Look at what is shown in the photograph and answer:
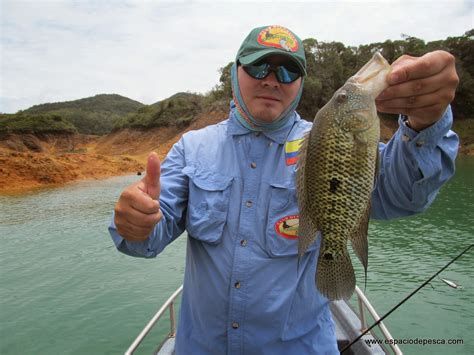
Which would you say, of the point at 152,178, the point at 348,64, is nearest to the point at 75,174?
the point at 152,178

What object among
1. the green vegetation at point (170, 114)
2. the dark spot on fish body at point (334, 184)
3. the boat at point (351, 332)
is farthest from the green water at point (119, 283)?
the green vegetation at point (170, 114)

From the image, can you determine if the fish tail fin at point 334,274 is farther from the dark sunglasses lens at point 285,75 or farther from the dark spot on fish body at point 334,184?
the dark sunglasses lens at point 285,75

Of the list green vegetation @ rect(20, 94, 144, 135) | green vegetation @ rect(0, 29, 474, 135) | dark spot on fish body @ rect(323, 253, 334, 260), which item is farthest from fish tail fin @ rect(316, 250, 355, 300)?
green vegetation @ rect(20, 94, 144, 135)

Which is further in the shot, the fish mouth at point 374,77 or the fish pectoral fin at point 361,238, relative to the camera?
the fish pectoral fin at point 361,238

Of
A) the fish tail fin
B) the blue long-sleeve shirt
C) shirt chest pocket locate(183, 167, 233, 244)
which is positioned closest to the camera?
the fish tail fin

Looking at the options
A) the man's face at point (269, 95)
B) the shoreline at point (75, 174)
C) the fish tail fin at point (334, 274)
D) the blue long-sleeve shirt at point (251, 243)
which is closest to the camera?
the fish tail fin at point (334, 274)

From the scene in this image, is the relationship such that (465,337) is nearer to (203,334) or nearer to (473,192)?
(203,334)

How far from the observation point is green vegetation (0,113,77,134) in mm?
40453

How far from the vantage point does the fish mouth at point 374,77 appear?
1.72 meters

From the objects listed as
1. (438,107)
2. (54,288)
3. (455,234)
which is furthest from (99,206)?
(438,107)

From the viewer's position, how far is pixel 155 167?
1.75 m

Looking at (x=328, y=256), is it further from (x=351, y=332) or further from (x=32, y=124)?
(x=32, y=124)

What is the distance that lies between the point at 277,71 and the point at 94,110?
93.8 m

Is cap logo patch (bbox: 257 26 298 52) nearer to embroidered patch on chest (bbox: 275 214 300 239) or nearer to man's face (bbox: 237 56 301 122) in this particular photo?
man's face (bbox: 237 56 301 122)
